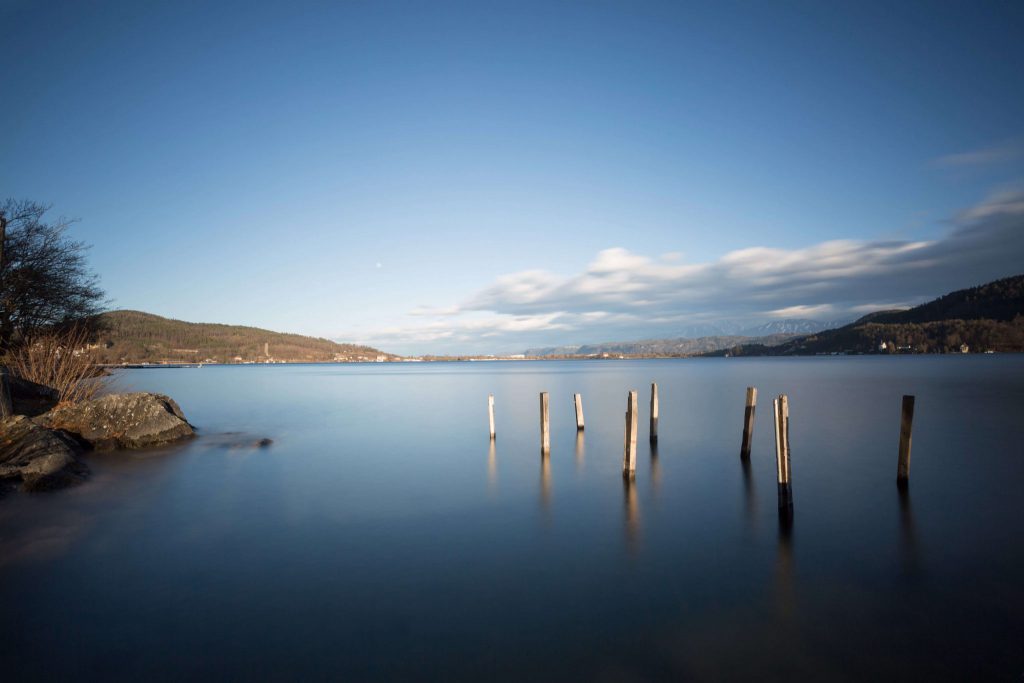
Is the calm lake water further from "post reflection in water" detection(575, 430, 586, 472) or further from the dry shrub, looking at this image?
the dry shrub

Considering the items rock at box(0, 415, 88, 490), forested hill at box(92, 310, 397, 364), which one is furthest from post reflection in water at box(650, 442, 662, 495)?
forested hill at box(92, 310, 397, 364)

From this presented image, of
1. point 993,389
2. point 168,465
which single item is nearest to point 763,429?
point 168,465

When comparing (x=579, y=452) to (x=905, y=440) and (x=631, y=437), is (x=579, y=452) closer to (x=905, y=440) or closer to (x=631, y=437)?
(x=631, y=437)

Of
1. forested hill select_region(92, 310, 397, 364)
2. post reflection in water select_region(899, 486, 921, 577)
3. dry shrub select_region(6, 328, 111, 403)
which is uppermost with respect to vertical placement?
forested hill select_region(92, 310, 397, 364)

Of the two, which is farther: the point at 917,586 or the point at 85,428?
the point at 85,428

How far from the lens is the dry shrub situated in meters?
21.8

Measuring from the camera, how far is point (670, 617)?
679cm

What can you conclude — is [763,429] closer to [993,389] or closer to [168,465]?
[168,465]

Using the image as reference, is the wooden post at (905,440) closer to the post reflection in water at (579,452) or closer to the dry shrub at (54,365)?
the post reflection in water at (579,452)

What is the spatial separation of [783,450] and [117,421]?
71.3ft

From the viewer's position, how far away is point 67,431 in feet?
57.3

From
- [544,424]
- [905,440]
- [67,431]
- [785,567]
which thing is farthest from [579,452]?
[67,431]

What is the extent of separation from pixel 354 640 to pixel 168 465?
13976mm

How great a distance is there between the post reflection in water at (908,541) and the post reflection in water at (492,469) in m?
8.85
